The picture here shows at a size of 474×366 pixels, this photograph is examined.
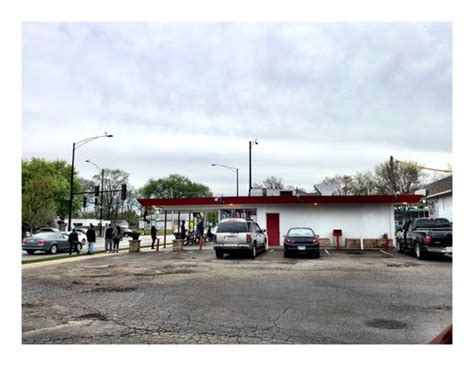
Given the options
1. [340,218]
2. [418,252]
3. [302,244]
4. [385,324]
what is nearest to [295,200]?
[340,218]

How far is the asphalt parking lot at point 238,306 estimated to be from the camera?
243 inches

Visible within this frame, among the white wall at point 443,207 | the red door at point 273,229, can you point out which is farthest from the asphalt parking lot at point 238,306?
the white wall at point 443,207

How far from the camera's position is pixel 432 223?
19.7 meters

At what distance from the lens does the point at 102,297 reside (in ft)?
31.1

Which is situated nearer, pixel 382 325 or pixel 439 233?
pixel 382 325

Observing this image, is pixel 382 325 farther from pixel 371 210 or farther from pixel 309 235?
pixel 371 210

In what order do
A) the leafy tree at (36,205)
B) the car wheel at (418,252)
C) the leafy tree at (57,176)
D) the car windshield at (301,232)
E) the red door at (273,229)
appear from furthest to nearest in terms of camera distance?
the leafy tree at (57,176) < the leafy tree at (36,205) < the red door at (273,229) < the car windshield at (301,232) < the car wheel at (418,252)

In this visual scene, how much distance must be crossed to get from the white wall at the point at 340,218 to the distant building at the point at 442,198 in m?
6.87

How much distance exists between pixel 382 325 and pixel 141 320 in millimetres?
4051

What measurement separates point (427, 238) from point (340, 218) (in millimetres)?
8539

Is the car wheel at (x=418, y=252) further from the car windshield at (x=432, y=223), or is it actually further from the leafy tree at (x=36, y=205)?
the leafy tree at (x=36, y=205)

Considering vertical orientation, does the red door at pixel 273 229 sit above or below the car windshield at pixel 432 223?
below

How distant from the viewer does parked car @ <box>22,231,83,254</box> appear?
2377cm
